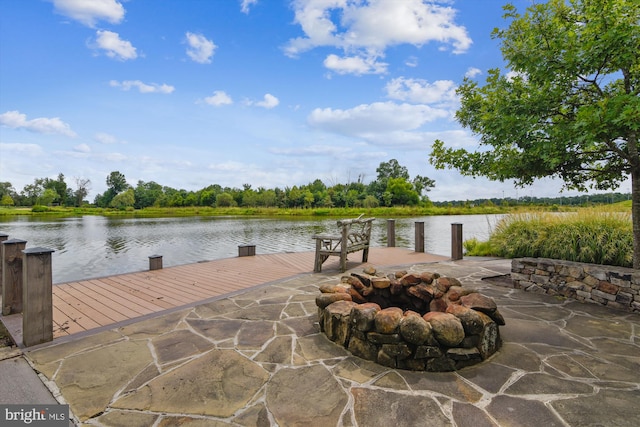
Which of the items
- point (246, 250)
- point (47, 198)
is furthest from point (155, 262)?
point (47, 198)

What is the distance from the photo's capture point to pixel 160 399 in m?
1.84

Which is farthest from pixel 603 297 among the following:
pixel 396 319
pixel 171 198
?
pixel 171 198

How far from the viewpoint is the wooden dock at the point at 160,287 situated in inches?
132

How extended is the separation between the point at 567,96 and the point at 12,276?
644 centimetres

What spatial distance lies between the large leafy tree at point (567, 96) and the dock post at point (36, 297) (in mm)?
4697

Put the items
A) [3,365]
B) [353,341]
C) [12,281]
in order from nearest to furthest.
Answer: [3,365], [353,341], [12,281]

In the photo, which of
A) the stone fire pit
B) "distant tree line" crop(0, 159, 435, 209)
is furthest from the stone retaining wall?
"distant tree line" crop(0, 159, 435, 209)

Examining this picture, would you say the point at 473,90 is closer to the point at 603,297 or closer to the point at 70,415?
the point at 603,297

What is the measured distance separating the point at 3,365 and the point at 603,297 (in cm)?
582

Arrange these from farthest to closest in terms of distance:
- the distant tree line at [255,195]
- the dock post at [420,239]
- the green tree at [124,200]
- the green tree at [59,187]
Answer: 1. the green tree at [59,187]
2. the green tree at [124,200]
3. the distant tree line at [255,195]
4. the dock post at [420,239]

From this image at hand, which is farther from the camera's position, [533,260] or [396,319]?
[533,260]

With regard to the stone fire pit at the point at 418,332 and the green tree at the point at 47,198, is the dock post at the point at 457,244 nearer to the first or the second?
the stone fire pit at the point at 418,332

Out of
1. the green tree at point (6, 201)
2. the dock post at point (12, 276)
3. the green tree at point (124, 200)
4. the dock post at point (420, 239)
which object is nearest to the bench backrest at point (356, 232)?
the dock post at point (420, 239)

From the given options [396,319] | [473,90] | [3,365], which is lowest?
[3,365]
